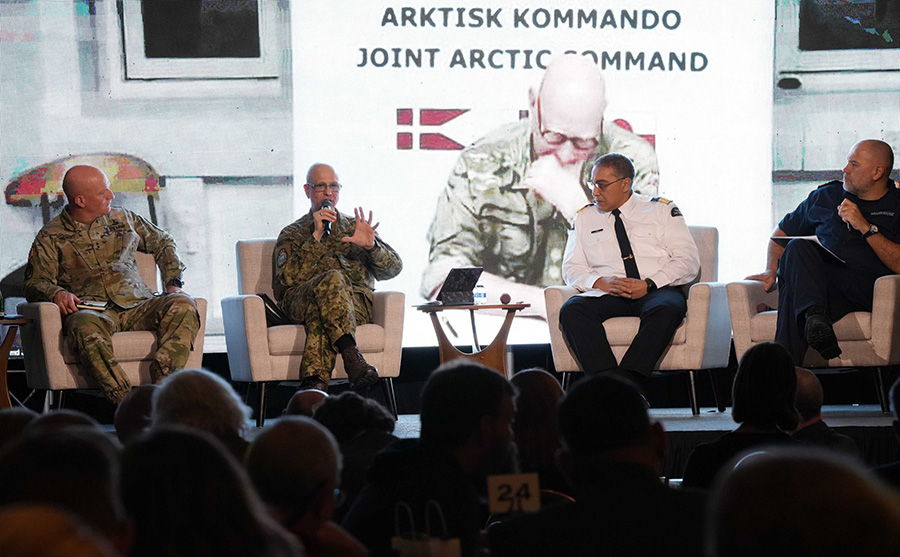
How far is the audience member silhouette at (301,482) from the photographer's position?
1.41 m

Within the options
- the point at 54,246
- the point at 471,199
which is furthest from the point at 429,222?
the point at 54,246

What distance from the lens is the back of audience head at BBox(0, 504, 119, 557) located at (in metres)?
0.73

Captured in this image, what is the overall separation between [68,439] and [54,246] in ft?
12.5

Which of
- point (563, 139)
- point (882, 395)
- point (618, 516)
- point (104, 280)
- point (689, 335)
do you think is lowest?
point (882, 395)

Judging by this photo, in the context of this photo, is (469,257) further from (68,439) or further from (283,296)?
(68,439)

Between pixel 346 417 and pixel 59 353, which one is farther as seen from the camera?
pixel 59 353

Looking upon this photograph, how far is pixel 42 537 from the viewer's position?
73 cm

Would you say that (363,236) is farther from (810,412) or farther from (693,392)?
(810,412)

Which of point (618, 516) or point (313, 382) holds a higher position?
point (618, 516)

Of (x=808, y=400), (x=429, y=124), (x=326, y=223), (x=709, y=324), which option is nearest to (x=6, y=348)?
(x=326, y=223)

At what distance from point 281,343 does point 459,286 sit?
2.91 ft

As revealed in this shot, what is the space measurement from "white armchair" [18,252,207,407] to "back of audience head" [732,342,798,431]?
290 centimetres

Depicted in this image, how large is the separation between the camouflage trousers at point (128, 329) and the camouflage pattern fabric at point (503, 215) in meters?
1.64

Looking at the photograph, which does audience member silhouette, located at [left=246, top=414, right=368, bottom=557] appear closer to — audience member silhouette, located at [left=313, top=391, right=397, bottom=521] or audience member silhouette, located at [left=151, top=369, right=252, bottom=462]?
audience member silhouette, located at [left=151, top=369, right=252, bottom=462]
